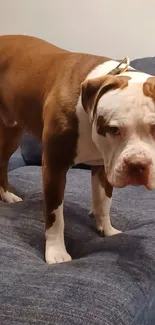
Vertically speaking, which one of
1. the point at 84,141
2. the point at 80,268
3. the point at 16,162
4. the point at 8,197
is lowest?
the point at 16,162

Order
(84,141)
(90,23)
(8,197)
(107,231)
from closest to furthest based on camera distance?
1. (84,141)
2. (107,231)
3. (8,197)
4. (90,23)

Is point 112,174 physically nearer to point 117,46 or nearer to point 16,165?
point 16,165

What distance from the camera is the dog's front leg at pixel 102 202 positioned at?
155 centimetres

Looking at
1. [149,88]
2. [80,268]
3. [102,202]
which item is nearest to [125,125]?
[149,88]

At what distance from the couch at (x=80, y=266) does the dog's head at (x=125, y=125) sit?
0.21 meters

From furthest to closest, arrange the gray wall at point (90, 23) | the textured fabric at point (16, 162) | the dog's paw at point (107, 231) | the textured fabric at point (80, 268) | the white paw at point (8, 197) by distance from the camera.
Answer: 1. the gray wall at point (90, 23)
2. the textured fabric at point (16, 162)
3. the white paw at point (8, 197)
4. the dog's paw at point (107, 231)
5. the textured fabric at point (80, 268)

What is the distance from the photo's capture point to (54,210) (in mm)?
1393

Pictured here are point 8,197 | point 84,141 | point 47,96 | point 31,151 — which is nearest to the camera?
point 84,141

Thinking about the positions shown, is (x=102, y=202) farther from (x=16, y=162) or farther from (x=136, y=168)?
(x=16, y=162)

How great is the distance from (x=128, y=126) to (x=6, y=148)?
0.78 m

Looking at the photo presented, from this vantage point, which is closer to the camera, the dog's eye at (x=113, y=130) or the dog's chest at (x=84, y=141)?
the dog's eye at (x=113, y=130)

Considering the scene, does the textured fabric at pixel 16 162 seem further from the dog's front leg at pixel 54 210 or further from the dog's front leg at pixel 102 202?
the dog's front leg at pixel 54 210

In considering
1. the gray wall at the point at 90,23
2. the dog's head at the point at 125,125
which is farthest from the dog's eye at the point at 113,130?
the gray wall at the point at 90,23

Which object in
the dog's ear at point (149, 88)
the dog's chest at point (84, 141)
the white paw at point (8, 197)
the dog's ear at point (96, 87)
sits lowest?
the white paw at point (8, 197)
